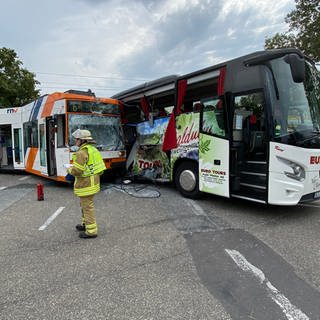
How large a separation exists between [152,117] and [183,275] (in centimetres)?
551

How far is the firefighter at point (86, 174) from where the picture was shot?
14.4 feet

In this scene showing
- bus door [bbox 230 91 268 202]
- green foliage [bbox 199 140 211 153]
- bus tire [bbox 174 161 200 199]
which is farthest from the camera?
bus tire [bbox 174 161 200 199]

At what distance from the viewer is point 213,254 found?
390 centimetres

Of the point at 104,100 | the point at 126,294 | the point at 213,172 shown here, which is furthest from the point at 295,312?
the point at 104,100

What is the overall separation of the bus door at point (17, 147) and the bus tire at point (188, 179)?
24.6 ft

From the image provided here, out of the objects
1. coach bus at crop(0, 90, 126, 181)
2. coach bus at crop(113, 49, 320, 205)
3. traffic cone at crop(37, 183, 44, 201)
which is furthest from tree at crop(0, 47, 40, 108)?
coach bus at crop(113, 49, 320, 205)

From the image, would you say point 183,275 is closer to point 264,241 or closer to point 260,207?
point 264,241

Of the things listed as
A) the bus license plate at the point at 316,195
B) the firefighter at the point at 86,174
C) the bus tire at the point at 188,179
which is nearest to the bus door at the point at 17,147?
the bus tire at the point at 188,179

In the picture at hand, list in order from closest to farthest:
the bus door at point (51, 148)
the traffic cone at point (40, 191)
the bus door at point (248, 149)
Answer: the bus door at point (248, 149)
the traffic cone at point (40, 191)
the bus door at point (51, 148)

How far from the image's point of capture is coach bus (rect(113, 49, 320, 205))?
16.1 ft

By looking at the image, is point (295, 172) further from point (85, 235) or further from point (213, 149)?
point (85, 235)

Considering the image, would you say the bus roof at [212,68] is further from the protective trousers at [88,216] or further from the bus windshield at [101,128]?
the protective trousers at [88,216]

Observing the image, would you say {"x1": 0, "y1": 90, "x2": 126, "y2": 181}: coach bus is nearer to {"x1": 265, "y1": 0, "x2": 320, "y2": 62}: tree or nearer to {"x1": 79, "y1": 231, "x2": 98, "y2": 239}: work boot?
{"x1": 79, "y1": 231, "x2": 98, "y2": 239}: work boot

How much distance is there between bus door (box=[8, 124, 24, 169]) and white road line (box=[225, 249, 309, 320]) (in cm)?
1011
